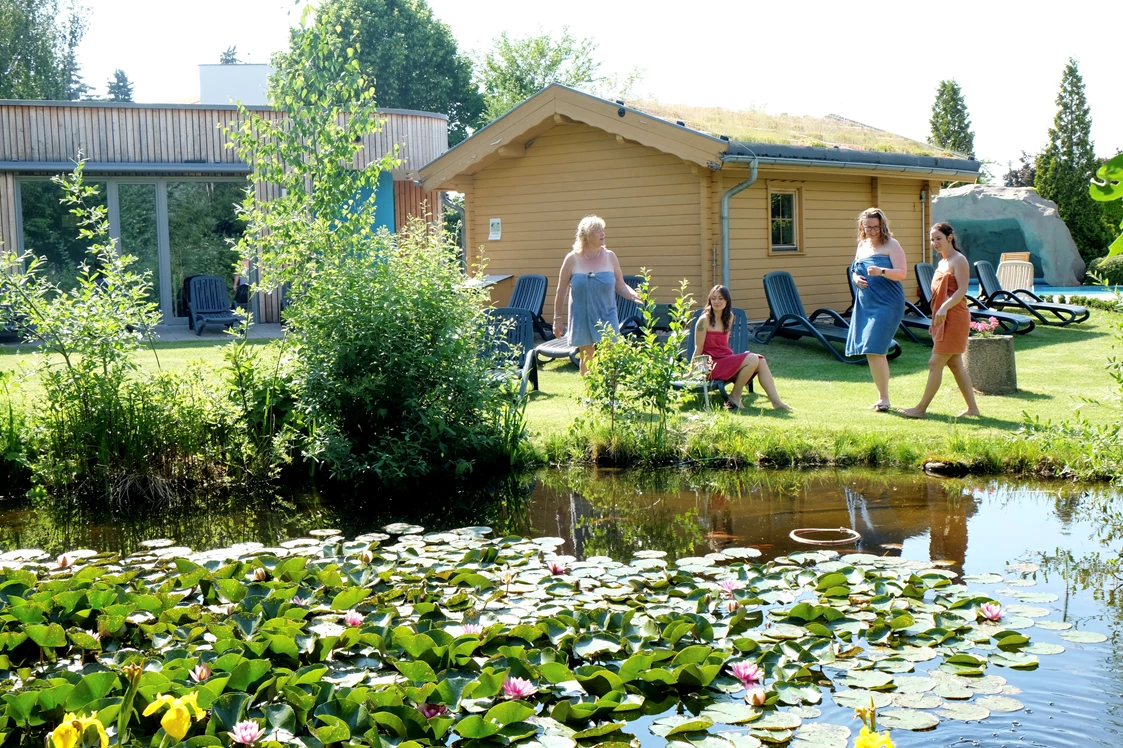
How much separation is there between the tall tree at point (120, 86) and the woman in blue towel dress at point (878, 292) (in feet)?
213

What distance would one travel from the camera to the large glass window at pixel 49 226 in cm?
1989

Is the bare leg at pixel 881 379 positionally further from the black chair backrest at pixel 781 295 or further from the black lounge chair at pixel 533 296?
the black lounge chair at pixel 533 296

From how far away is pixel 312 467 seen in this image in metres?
7.60

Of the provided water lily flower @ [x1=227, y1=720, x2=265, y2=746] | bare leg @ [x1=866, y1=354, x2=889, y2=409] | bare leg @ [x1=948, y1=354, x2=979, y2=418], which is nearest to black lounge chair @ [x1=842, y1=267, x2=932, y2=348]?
bare leg @ [x1=866, y1=354, x2=889, y2=409]

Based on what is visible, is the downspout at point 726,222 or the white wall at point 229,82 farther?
the white wall at point 229,82

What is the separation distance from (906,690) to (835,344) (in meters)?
10.9

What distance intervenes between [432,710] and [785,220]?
13604mm

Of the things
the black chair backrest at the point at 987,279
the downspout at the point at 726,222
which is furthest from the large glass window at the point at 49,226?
the black chair backrest at the point at 987,279

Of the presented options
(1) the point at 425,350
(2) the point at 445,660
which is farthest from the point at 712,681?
(1) the point at 425,350

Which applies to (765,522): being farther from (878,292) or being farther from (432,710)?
(878,292)

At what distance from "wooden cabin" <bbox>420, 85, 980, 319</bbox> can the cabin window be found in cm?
2

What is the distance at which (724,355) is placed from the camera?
9844 mm

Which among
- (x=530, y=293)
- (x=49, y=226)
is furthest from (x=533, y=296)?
(x=49, y=226)

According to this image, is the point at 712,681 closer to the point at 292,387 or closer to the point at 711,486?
the point at 711,486
